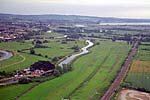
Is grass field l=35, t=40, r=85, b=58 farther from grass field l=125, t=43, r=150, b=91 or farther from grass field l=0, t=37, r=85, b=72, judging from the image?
grass field l=125, t=43, r=150, b=91

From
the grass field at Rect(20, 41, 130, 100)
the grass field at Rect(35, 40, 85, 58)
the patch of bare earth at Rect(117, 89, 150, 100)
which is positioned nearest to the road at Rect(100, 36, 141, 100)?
the grass field at Rect(20, 41, 130, 100)

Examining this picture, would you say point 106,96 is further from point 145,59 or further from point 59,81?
point 145,59

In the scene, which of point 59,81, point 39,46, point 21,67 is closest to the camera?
point 59,81

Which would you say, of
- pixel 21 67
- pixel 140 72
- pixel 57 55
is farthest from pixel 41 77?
pixel 57 55

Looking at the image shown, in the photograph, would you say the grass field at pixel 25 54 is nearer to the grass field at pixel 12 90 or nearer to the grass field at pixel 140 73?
the grass field at pixel 12 90

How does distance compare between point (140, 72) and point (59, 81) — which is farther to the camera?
point (140, 72)

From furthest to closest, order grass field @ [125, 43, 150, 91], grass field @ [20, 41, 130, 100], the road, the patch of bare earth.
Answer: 1. grass field @ [125, 43, 150, 91]
2. the road
3. grass field @ [20, 41, 130, 100]
4. the patch of bare earth

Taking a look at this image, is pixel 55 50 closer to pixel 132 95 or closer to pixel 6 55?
pixel 6 55
